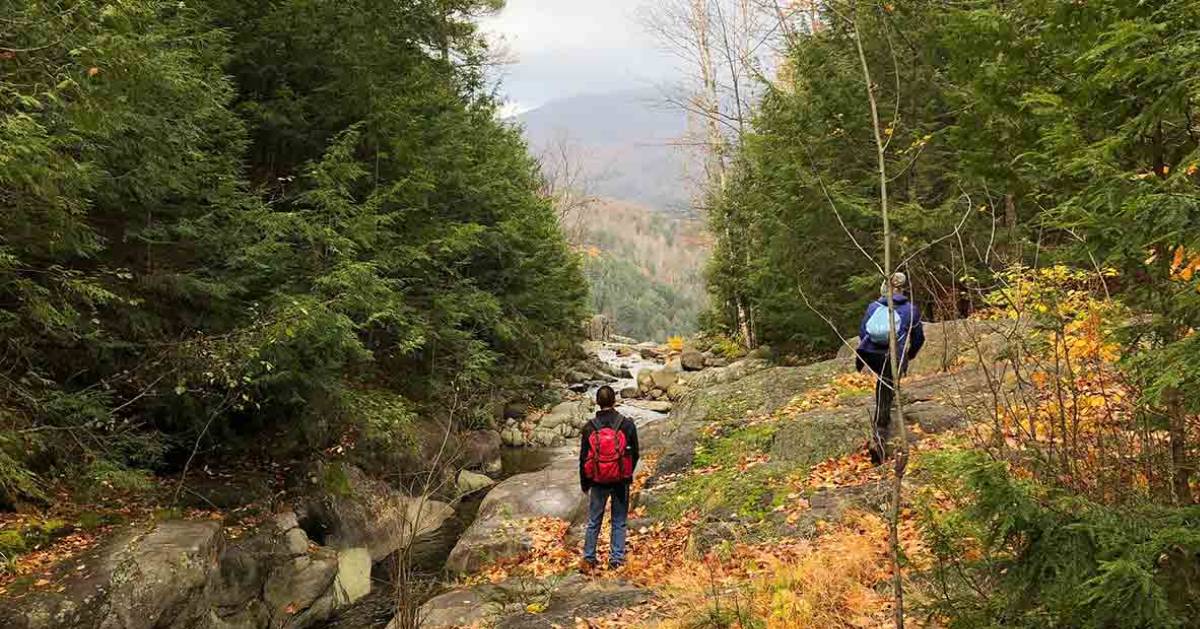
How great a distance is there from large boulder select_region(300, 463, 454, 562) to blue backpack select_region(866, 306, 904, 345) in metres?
6.83

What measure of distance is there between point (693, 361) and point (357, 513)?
57.2 feet

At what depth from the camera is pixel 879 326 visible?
6.48 m

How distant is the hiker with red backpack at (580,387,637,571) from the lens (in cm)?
Result: 689

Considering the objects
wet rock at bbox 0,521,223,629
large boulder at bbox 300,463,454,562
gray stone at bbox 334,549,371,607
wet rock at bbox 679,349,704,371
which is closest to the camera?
wet rock at bbox 0,521,223,629

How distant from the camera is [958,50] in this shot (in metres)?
5.37

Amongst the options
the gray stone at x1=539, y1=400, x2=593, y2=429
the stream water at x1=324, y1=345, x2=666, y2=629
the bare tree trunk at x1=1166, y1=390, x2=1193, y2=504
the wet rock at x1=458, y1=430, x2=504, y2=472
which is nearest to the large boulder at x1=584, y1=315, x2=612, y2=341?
the gray stone at x1=539, y1=400, x2=593, y2=429

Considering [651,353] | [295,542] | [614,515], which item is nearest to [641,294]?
[651,353]

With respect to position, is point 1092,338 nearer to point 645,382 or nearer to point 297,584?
point 297,584

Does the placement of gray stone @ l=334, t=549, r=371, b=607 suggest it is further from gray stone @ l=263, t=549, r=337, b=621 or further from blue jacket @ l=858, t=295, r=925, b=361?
blue jacket @ l=858, t=295, r=925, b=361

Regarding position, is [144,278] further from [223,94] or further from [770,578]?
[770,578]

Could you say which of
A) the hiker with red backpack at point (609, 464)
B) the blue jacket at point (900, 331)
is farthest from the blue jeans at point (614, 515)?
the blue jacket at point (900, 331)

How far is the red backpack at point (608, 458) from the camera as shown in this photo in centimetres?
688

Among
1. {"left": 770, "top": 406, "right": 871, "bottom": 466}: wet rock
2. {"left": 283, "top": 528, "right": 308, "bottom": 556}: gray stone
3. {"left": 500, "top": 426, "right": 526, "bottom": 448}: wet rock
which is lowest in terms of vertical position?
{"left": 500, "top": 426, "right": 526, "bottom": 448}: wet rock

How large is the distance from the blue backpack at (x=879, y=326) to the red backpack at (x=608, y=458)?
2.66 m
